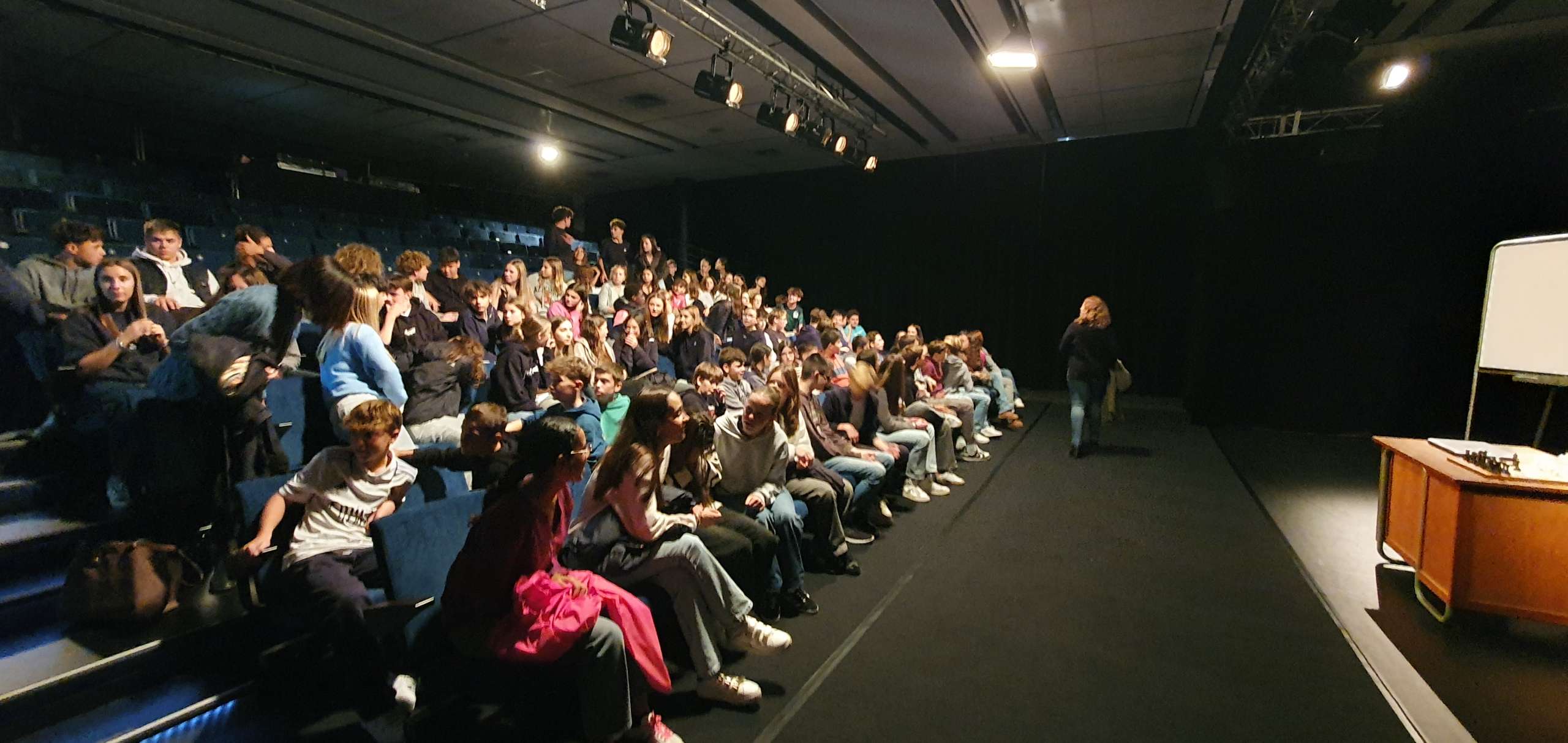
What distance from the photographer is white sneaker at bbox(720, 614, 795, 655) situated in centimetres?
234

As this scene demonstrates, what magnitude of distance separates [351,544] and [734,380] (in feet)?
7.98

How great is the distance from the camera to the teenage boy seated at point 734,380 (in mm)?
4148

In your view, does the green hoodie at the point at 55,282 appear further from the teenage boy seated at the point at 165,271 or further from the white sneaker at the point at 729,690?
the white sneaker at the point at 729,690

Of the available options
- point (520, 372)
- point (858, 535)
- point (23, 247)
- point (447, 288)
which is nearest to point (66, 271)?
point (23, 247)

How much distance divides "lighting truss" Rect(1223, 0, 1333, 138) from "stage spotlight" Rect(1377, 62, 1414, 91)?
84 centimetres

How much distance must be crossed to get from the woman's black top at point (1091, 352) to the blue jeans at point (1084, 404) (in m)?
0.06

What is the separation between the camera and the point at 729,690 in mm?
2154

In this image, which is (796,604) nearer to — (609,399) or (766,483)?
(766,483)

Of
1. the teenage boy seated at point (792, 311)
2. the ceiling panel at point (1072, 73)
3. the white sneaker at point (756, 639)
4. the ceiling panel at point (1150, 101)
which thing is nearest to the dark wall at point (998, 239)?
the ceiling panel at point (1150, 101)

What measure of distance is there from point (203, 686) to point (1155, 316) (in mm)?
9174

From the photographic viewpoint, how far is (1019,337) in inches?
363

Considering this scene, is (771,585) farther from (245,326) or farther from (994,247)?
(994,247)

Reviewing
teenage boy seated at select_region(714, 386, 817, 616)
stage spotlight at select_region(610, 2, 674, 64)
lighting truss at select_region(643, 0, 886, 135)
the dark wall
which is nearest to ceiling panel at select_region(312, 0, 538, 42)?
stage spotlight at select_region(610, 2, 674, 64)

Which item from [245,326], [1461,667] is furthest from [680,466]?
[1461,667]
